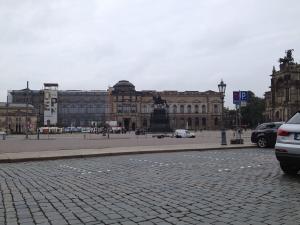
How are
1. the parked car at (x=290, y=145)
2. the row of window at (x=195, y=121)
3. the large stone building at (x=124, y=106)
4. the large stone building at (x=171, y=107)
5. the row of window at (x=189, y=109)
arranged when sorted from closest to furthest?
1. the parked car at (x=290, y=145)
2. the large stone building at (x=124, y=106)
3. the large stone building at (x=171, y=107)
4. the row of window at (x=195, y=121)
5. the row of window at (x=189, y=109)

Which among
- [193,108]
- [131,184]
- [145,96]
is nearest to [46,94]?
[145,96]

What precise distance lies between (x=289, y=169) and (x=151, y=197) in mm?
4768

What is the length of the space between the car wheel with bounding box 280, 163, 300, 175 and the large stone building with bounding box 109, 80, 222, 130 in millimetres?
159462

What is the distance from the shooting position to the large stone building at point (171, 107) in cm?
17262

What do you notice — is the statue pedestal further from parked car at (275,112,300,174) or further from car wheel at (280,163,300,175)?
parked car at (275,112,300,174)

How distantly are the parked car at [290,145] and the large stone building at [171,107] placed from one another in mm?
159643

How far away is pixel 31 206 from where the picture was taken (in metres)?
7.33

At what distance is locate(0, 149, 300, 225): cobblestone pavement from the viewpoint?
648 cm

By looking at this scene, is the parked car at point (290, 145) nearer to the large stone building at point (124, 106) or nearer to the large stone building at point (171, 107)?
the large stone building at point (124, 106)

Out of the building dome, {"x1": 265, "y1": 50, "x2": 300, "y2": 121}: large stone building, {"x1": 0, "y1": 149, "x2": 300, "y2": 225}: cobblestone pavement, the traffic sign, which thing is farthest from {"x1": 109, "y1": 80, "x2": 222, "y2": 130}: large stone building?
{"x1": 0, "y1": 149, "x2": 300, "y2": 225}: cobblestone pavement

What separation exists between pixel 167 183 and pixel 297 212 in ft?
11.6

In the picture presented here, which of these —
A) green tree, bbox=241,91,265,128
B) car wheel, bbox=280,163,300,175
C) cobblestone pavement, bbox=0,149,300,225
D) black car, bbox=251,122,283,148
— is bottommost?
cobblestone pavement, bbox=0,149,300,225

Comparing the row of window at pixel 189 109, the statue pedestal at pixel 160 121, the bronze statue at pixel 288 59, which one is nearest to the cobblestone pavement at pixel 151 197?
the statue pedestal at pixel 160 121

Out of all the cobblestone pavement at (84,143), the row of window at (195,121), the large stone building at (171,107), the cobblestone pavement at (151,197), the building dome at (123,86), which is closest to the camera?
the cobblestone pavement at (151,197)
